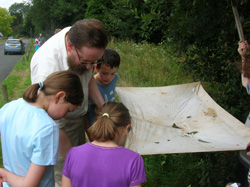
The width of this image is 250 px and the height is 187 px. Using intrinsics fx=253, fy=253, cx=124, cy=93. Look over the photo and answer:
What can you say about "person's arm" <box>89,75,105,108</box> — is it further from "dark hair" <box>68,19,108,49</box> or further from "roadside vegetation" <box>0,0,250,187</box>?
Result: "roadside vegetation" <box>0,0,250,187</box>

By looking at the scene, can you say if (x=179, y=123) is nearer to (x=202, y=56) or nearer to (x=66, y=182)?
(x=202, y=56)

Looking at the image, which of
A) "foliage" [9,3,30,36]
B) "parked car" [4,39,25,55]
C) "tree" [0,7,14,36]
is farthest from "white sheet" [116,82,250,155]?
"foliage" [9,3,30,36]

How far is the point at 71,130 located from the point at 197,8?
2178mm

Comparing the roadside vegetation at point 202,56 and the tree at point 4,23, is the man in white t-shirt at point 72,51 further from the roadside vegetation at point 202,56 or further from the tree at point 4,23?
the tree at point 4,23

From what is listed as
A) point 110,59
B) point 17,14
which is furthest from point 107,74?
point 17,14

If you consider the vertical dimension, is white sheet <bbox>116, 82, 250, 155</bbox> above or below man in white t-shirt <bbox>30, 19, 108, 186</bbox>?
below

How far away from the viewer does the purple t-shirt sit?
1.38m

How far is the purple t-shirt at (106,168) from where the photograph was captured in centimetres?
138

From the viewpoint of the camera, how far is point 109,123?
4.91ft

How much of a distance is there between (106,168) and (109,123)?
0.26 metres

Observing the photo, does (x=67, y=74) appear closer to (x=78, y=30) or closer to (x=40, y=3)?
(x=78, y=30)

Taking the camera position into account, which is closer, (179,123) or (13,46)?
(179,123)

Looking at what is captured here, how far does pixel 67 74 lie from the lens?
151 cm

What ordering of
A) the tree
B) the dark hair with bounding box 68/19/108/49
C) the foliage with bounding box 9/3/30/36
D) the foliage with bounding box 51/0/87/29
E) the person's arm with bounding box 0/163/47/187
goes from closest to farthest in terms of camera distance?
1. the person's arm with bounding box 0/163/47/187
2. the dark hair with bounding box 68/19/108/49
3. the foliage with bounding box 51/0/87/29
4. the tree
5. the foliage with bounding box 9/3/30/36
